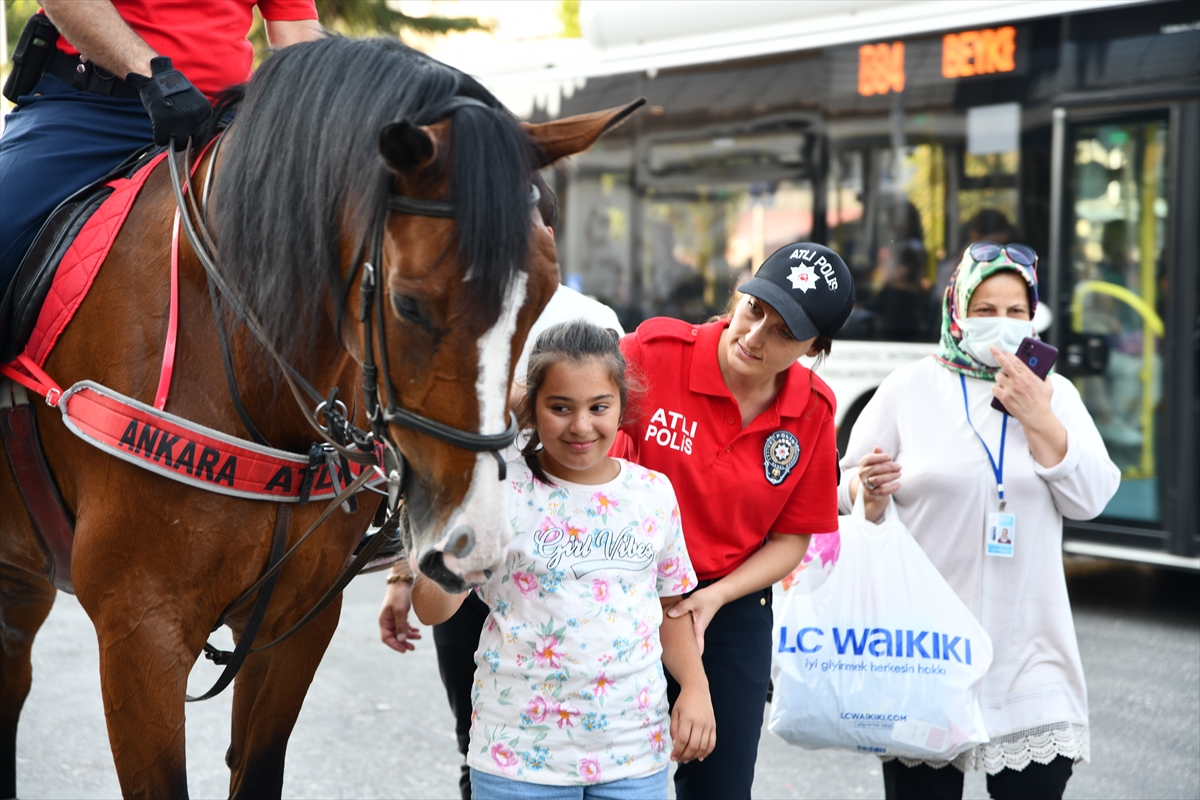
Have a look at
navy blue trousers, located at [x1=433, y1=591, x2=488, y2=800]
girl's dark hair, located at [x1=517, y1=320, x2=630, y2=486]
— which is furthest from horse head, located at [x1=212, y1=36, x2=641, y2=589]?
navy blue trousers, located at [x1=433, y1=591, x2=488, y2=800]

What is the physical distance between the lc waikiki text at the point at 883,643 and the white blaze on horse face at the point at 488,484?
4.56 feet

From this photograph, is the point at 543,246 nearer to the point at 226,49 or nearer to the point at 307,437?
the point at 307,437

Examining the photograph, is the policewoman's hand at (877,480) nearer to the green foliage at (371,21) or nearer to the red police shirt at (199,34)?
the red police shirt at (199,34)

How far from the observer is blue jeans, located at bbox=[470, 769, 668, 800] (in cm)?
226

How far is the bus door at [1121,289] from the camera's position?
259 inches

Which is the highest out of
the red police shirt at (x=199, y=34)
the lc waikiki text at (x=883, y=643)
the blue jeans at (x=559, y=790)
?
the red police shirt at (x=199, y=34)

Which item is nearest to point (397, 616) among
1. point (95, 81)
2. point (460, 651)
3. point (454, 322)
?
point (460, 651)

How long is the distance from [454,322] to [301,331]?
0.40 metres

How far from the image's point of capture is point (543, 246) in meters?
1.95

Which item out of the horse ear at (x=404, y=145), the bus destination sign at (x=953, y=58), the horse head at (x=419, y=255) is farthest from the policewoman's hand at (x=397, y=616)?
the bus destination sign at (x=953, y=58)

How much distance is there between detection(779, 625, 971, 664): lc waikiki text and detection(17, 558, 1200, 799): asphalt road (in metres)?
1.41

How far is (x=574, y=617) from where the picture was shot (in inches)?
89.6

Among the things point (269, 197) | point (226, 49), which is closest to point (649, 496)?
point (269, 197)

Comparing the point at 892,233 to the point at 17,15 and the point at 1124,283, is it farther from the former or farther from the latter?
the point at 17,15
